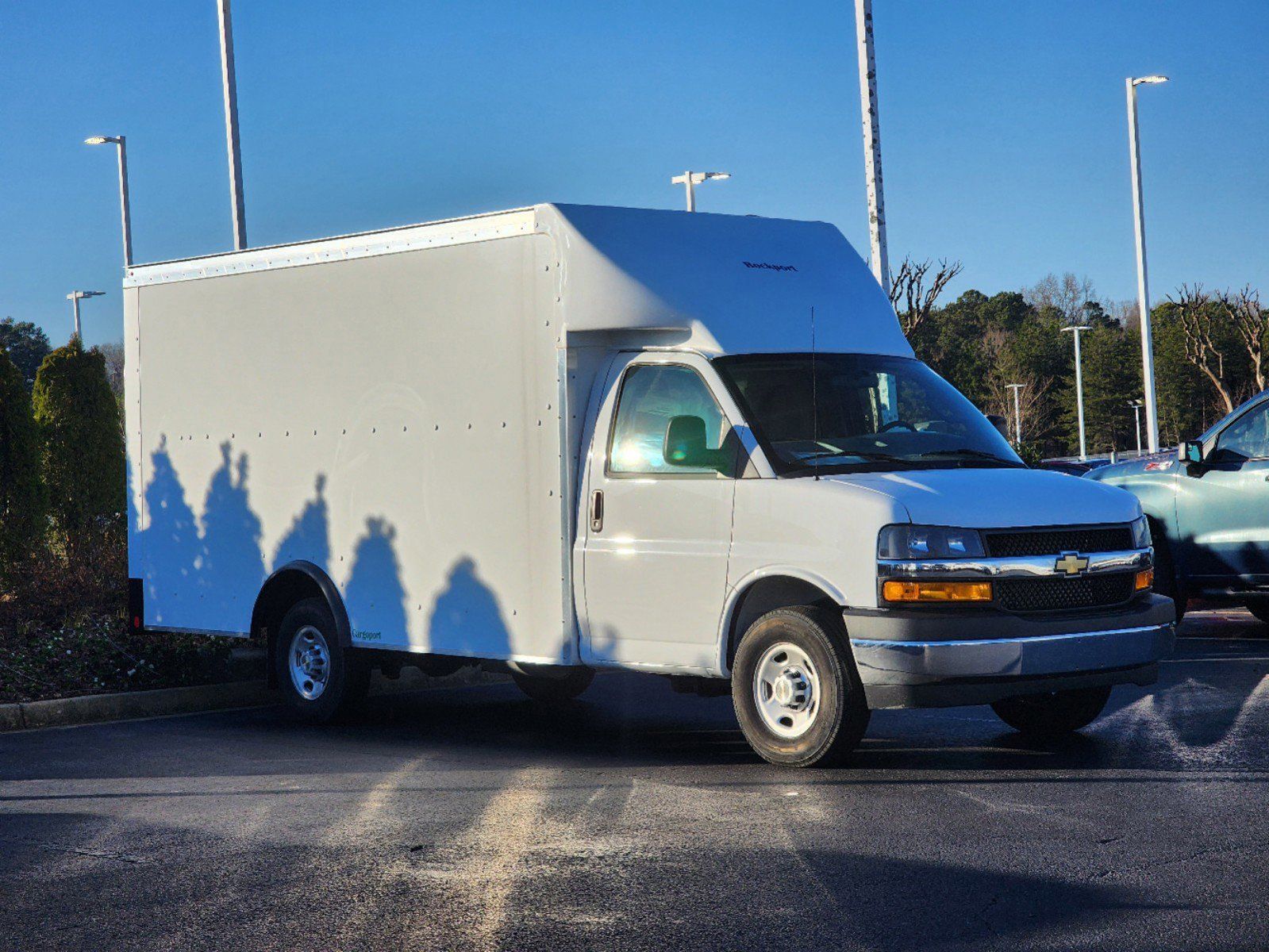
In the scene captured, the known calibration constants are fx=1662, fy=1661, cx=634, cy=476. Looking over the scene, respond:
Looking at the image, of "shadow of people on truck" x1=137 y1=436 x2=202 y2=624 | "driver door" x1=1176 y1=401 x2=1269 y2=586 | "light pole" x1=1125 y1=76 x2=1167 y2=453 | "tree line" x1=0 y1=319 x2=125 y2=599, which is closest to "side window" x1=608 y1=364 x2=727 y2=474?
"shadow of people on truck" x1=137 y1=436 x2=202 y2=624

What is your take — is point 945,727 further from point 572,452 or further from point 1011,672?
point 572,452

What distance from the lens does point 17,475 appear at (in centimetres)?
1597

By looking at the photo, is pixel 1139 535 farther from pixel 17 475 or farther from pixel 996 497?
pixel 17 475

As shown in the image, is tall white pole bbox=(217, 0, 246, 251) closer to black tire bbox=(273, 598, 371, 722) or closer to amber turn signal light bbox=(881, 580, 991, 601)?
black tire bbox=(273, 598, 371, 722)

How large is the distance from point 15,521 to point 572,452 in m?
8.68

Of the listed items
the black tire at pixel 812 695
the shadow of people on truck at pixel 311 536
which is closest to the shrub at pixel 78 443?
Answer: the shadow of people on truck at pixel 311 536

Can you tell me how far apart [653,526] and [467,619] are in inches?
57.0

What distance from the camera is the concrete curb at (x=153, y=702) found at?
1093cm

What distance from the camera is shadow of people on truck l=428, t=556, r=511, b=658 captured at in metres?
9.45

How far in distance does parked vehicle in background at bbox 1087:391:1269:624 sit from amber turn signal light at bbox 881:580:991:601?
6.29 m

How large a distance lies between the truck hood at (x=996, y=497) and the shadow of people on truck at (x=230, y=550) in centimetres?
452

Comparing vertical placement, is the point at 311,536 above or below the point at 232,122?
below

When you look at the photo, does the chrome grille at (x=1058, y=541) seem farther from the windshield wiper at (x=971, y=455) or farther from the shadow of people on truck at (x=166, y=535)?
the shadow of people on truck at (x=166, y=535)

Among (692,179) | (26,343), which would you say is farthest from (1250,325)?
(26,343)
